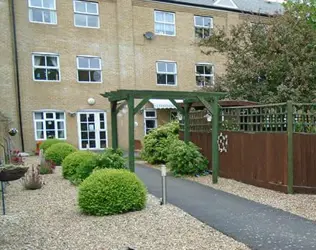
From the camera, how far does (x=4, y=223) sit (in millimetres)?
6039

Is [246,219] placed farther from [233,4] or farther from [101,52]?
[233,4]

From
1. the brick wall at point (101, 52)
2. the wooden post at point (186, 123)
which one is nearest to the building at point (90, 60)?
the brick wall at point (101, 52)

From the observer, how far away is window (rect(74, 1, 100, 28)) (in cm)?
2127

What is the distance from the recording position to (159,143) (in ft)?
46.9

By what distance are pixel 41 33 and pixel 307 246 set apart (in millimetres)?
19337

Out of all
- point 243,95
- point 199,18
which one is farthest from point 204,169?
point 199,18

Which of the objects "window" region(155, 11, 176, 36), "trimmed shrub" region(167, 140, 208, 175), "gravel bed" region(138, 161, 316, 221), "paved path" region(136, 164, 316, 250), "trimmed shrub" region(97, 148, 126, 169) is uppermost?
"window" region(155, 11, 176, 36)

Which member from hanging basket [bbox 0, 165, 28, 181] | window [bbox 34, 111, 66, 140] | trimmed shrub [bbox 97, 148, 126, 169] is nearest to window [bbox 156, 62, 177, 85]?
window [bbox 34, 111, 66, 140]

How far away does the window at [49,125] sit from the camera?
A: 797 inches

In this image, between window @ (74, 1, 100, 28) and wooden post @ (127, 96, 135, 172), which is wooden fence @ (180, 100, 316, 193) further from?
window @ (74, 1, 100, 28)

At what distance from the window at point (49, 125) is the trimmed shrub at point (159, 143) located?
7965 mm

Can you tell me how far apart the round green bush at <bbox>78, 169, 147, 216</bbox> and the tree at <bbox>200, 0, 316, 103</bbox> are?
8251 millimetres

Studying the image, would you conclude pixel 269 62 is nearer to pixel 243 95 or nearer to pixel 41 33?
pixel 243 95

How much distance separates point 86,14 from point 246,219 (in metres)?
18.7
